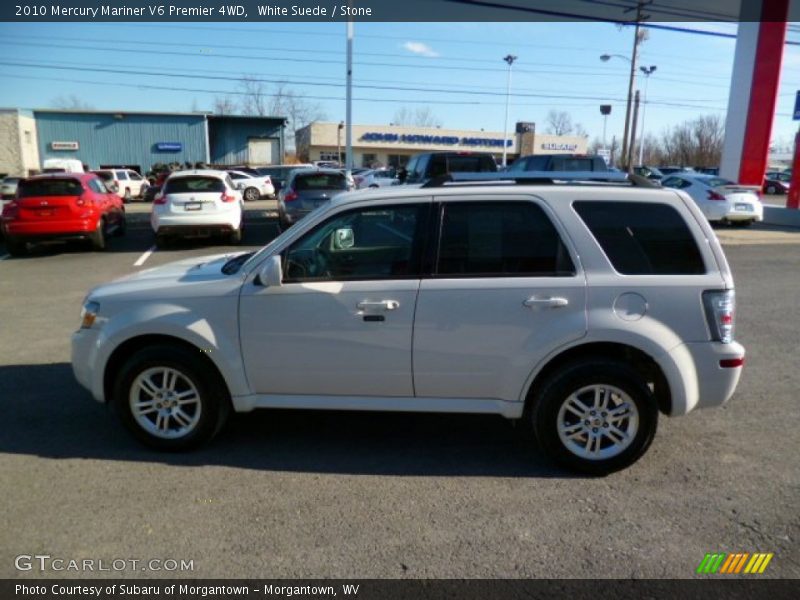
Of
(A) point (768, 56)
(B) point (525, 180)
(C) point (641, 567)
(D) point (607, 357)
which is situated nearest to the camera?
(C) point (641, 567)

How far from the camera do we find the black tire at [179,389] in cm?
384

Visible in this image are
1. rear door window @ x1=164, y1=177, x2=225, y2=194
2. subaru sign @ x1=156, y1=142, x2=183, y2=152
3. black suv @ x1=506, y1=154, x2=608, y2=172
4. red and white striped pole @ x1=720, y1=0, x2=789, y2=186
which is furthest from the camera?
subaru sign @ x1=156, y1=142, x2=183, y2=152

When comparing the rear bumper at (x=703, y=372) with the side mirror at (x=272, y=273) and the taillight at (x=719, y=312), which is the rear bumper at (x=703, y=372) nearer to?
the taillight at (x=719, y=312)

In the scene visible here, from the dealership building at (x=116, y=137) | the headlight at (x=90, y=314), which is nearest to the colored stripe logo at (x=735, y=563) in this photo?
the headlight at (x=90, y=314)

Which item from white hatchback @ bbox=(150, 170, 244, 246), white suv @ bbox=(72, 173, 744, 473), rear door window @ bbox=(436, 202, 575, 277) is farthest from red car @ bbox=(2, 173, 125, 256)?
rear door window @ bbox=(436, 202, 575, 277)

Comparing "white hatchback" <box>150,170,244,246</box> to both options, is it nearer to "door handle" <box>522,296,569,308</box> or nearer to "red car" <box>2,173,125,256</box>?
"red car" <box>2,173,125,256</box>

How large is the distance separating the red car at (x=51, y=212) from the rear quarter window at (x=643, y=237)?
11967 millimetres

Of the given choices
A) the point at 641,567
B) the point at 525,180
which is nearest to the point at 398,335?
the point at 525,180

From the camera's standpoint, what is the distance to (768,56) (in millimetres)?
19812

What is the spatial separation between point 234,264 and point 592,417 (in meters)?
2.63

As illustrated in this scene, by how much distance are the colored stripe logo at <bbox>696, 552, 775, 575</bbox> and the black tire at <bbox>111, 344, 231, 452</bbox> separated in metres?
2.94

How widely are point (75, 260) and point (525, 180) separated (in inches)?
443

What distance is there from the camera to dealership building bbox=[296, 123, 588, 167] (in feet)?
223

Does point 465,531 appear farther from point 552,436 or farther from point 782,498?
point 782,498
